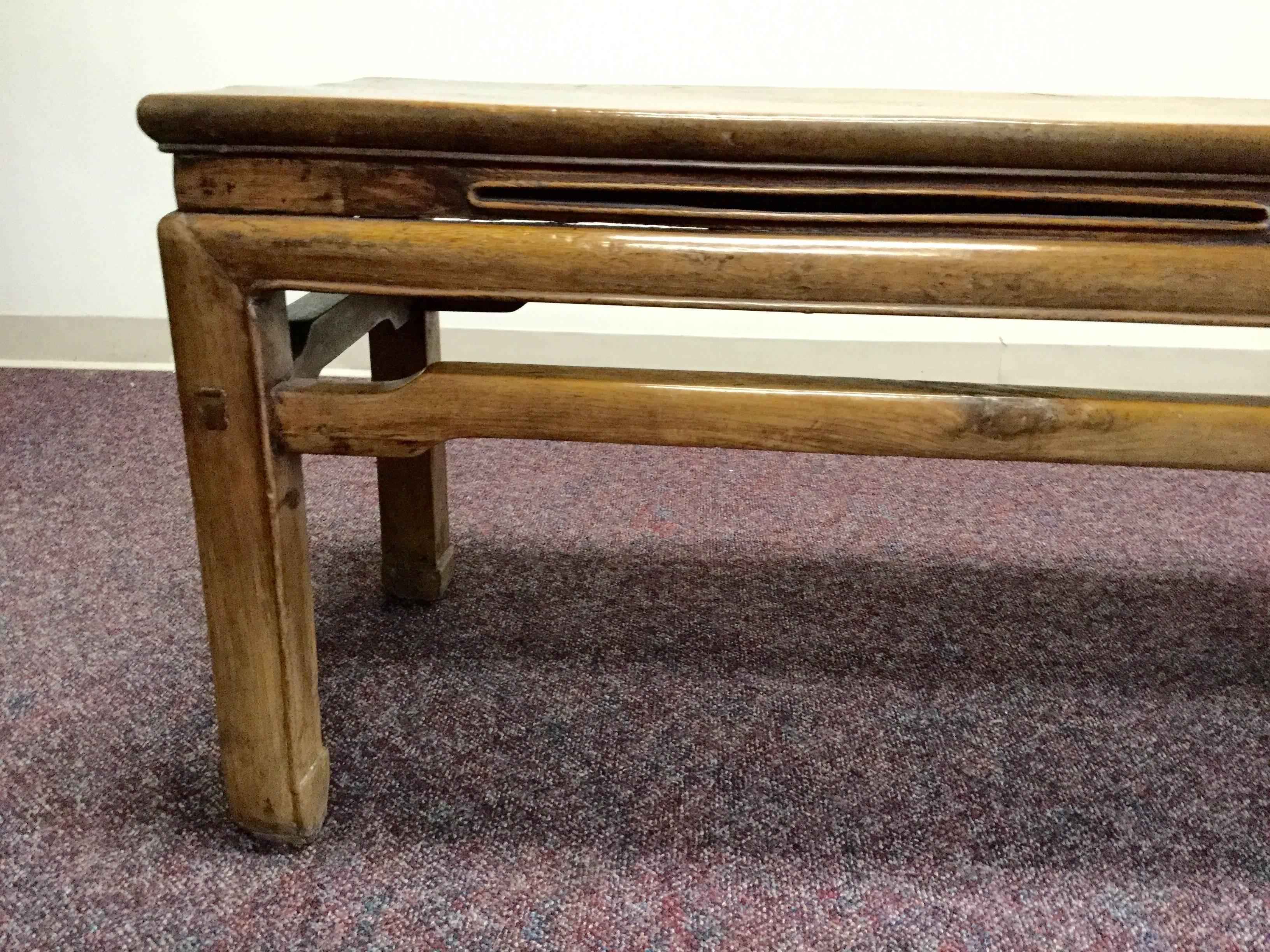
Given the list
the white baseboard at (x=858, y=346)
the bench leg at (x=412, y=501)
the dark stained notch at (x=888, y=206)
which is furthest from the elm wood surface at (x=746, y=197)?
the white baseboard at (x=858, y=346)

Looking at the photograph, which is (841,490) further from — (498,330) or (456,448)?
(498,330)

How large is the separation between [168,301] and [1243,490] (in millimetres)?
1370

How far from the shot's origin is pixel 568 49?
1.57 metres

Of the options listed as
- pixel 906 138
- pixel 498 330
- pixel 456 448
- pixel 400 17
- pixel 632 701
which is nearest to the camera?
pixel 906 138

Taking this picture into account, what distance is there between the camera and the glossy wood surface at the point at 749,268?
0.54 metres

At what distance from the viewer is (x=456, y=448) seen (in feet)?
4.77

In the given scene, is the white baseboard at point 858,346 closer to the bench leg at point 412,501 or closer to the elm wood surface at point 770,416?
the bench leg at point 412,501

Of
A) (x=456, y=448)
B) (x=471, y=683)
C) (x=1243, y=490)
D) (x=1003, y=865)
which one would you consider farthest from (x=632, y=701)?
(x=1243, y=490)

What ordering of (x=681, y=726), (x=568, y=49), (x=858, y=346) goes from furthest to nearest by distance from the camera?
(x=858, y=346) → (x=568, y=49) → (x=681, y=726)

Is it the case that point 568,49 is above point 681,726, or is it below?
above

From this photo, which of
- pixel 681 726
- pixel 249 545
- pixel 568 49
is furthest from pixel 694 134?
pixel 568 49

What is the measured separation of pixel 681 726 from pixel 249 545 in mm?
386

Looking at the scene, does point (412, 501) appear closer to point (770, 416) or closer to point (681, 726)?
point (681, 726)

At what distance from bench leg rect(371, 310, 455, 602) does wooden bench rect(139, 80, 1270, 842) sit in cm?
29
